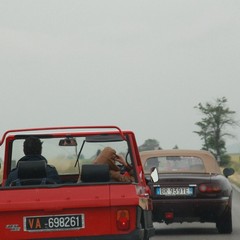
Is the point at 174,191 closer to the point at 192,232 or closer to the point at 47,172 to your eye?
the point at 192,232

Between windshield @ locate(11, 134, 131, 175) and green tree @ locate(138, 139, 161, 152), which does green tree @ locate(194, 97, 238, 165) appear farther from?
windshield @ locate(11, 134, 131, 175)

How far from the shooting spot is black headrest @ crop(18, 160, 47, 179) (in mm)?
A: 11047

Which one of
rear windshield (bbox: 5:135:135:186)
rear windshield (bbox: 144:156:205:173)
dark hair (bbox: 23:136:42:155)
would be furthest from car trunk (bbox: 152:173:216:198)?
dark hair (bbox: 23:136:42:155)

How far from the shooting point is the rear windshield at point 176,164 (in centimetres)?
1816

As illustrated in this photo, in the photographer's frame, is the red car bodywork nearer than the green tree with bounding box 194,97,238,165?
Yes

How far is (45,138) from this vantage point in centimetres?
1217

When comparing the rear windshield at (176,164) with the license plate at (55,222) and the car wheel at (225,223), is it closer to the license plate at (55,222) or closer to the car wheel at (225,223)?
the car wheel at (225,223)

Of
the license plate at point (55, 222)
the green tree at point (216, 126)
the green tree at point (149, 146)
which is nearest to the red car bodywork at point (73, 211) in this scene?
the license plate at point (55, 222)

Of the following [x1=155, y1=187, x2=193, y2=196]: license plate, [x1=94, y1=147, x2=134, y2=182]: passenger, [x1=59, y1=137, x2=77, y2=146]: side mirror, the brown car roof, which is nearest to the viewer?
[x1=59, y1=137, x2=77, y2=146]: side mirror

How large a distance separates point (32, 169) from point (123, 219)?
1.18 metres

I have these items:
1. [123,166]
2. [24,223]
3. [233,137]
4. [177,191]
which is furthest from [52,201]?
[233,137]

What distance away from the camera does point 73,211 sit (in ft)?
34.6

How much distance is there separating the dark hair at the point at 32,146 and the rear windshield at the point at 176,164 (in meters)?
6.96

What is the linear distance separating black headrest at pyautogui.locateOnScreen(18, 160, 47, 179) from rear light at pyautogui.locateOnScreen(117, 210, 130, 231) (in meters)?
1.05
